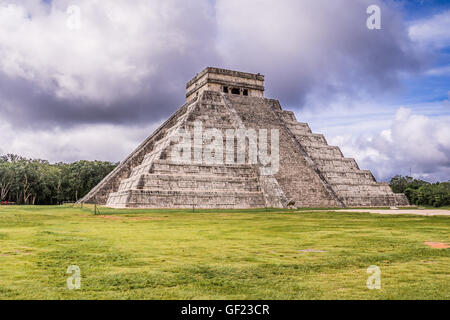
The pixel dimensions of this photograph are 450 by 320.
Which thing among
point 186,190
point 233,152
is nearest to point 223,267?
point 186,190

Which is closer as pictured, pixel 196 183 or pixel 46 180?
pixel 196 183

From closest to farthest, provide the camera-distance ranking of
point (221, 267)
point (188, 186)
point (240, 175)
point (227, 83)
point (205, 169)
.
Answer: point (221, 267)
point (188, 186)
point (205, 169)
point (240, 175)
point (227, 83)

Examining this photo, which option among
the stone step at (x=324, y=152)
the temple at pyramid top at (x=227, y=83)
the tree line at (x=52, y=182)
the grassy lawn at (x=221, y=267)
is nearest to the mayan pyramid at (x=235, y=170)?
the temple at pyramid top at (x=227, y=83)

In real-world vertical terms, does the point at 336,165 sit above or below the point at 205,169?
above

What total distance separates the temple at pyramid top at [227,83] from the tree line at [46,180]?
19.6 metres

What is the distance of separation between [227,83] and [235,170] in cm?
1452

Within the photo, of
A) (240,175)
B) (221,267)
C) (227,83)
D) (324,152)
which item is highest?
(227,83)

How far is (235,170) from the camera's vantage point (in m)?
30.6

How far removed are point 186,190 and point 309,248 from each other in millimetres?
19546

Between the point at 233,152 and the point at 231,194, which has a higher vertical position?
the point at 233,152

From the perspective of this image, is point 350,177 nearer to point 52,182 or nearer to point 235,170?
point 235,170

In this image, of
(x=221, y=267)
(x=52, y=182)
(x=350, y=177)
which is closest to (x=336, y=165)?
(x=350, y=177)
